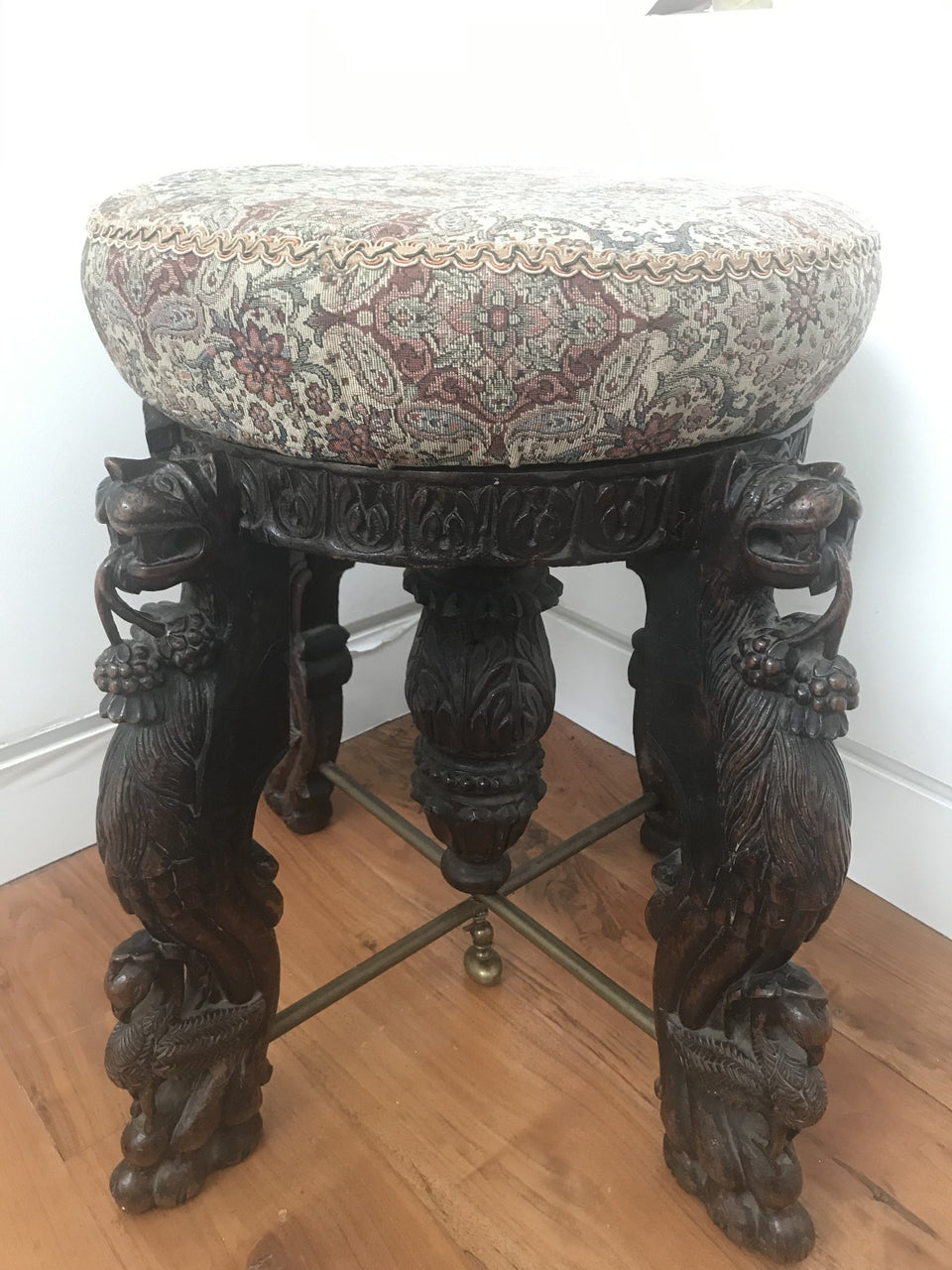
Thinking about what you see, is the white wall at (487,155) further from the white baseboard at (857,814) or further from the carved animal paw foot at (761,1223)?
the carved animal paw foot at (761,1223)

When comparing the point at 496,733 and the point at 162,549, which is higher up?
the point at 162,549

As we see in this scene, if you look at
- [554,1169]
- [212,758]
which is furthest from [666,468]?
[554,1169]

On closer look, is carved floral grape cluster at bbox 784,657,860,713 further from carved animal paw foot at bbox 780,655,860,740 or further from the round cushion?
the round cushion

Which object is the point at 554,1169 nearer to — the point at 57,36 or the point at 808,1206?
the point at 808,1206

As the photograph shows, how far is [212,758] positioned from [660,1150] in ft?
1.47

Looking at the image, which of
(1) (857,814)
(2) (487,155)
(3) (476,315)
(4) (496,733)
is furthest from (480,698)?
(2) (487,155)

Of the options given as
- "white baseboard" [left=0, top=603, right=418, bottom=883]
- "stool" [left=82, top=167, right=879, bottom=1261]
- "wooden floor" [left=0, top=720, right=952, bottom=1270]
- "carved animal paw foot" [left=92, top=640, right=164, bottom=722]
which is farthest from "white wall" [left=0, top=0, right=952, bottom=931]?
"carved animal paw foot" [left=92, top=640, right=164, bottom=722]

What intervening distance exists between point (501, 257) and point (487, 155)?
692 millimetres

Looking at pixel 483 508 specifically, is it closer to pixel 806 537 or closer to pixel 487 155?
pixel 806 537

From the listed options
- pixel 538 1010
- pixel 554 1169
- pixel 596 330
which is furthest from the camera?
pixel 538 1010

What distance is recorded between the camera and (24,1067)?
2.52ft

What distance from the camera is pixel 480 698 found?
0.67 metres

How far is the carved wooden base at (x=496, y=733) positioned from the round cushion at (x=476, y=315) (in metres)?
0.04

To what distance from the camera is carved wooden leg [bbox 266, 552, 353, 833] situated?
92 cm
